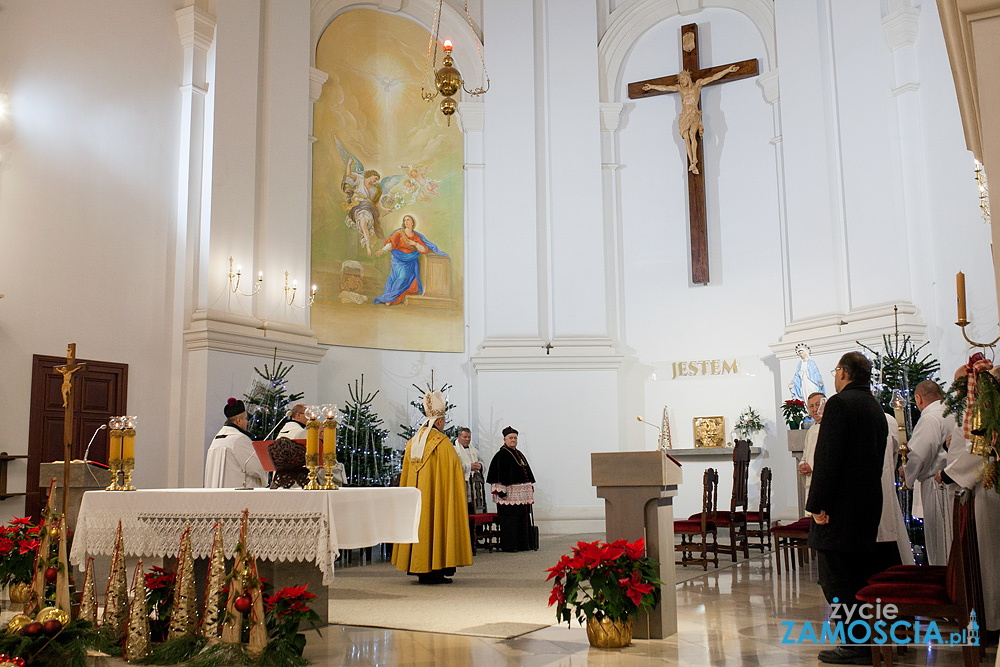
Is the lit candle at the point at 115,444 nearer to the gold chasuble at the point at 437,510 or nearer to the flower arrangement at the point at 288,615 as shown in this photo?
the flower arrangement at the point at 288,615

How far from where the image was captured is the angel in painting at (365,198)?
1422 cm

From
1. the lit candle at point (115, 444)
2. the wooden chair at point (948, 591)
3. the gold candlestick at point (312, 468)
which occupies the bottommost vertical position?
the wooden chair at point (948, 591)

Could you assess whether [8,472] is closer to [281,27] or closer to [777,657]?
[281,27]

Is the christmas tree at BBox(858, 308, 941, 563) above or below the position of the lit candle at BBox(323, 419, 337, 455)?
above

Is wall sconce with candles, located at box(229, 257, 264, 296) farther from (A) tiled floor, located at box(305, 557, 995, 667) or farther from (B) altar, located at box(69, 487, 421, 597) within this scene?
(A) tiled floor, located at box(305, 557, 995, 667)

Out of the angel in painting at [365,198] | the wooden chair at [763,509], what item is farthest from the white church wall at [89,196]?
the wooden chair at [763,509]

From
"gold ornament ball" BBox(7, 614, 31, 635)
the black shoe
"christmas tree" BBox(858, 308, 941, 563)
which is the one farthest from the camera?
"christmas tree" BBox(858, 308, 941, 563)

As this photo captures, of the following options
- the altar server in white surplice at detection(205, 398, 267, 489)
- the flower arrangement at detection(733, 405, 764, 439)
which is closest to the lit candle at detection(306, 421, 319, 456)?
the altar server in white surplice at detection(205, 398, 267, 489)

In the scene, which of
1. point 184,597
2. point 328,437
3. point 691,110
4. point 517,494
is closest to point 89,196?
point 328,437

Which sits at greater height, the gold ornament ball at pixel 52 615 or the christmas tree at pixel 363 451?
the christmas tree at pixel 363 451

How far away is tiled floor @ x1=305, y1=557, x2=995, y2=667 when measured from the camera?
4.95 meters

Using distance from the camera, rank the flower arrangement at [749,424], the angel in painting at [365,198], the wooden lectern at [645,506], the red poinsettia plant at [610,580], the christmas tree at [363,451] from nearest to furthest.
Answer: the red poinsettia plant at [610,580] → the wooden lectern at [645,506] → the christmas tree at [363,451] → the flower arrangement at [749,424] → the angel in painting at [365,198]

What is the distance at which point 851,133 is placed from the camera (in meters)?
12.5

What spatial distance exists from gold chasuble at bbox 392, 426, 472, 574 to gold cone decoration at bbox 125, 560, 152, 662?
10.8 ft
